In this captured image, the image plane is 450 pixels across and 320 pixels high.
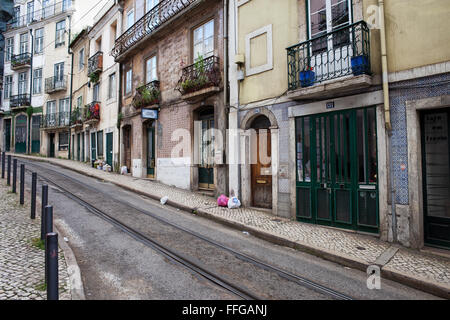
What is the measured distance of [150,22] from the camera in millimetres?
12602

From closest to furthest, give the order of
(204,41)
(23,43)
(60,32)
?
(204,41) → (60,32) → (23,43)

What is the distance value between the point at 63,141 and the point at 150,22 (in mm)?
15520

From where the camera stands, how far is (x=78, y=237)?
4.95 metres

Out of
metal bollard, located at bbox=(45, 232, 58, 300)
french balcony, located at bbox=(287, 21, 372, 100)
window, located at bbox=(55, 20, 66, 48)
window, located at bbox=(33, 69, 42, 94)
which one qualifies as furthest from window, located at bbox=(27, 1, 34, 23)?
metal bollard, located at bbox=(45, 232, 58, 300)

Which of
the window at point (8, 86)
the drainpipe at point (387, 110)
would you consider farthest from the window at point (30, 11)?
the drainpipe at point (387, 110)

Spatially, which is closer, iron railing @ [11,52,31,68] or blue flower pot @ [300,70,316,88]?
blue flower pot @ [300,70,316,88]

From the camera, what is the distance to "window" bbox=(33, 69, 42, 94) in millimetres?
24422

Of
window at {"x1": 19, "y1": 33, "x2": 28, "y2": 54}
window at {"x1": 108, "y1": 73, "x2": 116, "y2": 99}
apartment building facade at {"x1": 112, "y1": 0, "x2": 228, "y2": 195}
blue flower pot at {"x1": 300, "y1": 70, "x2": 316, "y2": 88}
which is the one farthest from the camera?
window at {"x1": 19, "y1": 33, "x2": 28, "y2": 54}

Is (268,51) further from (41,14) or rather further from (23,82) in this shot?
(23,82)

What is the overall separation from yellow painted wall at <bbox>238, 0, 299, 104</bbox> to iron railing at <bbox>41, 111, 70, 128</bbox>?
19.0 m

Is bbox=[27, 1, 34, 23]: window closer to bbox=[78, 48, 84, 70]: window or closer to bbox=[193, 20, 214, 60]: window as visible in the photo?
bbox=[78, 48, 84, 70]: window

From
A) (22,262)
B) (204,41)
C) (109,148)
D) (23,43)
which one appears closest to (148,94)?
(204,41)

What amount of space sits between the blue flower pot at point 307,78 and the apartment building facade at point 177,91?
3.09 m

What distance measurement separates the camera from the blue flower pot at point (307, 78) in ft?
20.3
